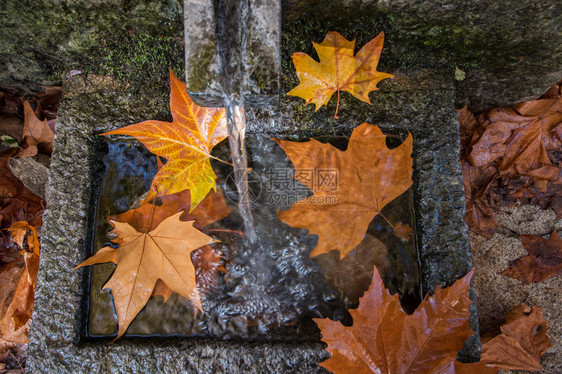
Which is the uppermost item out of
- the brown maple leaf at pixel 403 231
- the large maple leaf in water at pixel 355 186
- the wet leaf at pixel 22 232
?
the large maple leaf in water at pixel 355 186

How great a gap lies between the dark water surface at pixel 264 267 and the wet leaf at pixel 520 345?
0.57 metres

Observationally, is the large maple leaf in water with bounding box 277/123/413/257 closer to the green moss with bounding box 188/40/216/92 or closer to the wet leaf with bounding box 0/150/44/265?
the green moss with bounding box 188/40/216/92

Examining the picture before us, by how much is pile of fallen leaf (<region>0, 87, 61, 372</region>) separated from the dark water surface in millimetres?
655

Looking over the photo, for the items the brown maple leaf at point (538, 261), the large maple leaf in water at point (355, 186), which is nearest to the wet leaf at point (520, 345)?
the brown maple leaf at point (538, 261)

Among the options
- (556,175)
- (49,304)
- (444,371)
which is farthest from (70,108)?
(556,175)

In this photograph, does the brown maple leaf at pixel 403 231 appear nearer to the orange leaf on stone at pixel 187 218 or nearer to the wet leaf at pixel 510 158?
the wet leaf at pixel 510 158

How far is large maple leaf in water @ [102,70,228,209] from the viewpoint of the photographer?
135cm

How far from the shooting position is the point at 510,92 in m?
1.59

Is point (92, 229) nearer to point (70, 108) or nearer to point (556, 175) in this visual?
point (70, 108)

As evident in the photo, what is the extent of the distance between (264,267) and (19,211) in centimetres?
154

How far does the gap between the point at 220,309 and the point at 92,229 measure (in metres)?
0.65

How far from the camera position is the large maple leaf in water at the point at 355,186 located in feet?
4.34

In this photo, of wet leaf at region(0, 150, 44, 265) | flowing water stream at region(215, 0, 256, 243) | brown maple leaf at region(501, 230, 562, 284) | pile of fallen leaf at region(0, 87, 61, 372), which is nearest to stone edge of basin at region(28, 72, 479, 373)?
flowing water stream at region(215, 0, 256, 243)

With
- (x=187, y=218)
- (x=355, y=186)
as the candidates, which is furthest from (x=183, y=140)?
(x=355, y=186)
